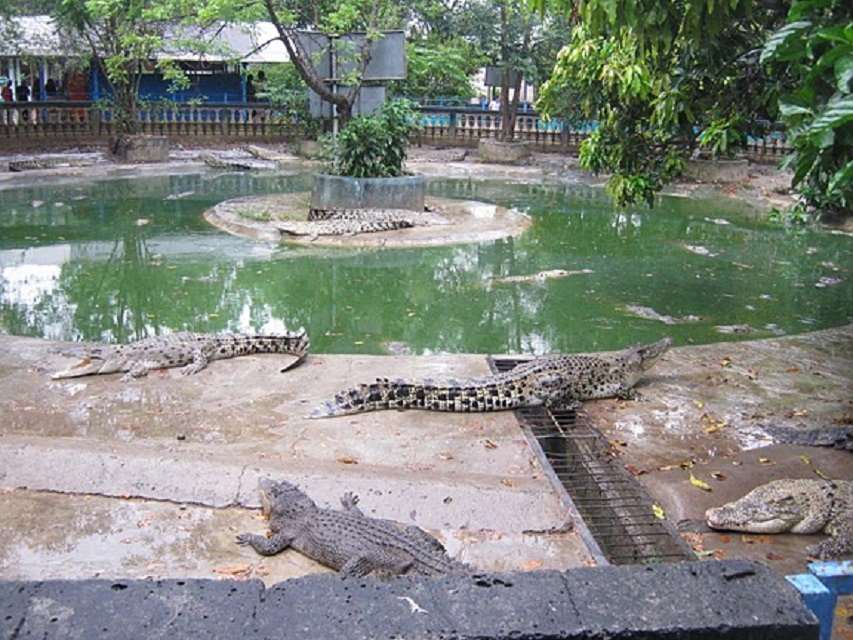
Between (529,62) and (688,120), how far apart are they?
14177mm

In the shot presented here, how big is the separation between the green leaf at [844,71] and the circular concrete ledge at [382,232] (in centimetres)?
971

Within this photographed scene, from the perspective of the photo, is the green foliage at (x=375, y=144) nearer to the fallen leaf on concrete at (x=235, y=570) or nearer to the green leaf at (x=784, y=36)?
the fallen leaf on concrete at (x=235, y=570)

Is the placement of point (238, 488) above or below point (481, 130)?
A: below

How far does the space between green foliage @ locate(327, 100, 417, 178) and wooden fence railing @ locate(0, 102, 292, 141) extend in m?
9.58

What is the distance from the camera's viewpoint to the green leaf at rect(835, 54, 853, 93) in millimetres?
2420

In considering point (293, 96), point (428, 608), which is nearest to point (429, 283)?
point (428, 608)

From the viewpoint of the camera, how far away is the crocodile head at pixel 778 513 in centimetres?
407

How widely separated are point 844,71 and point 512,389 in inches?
137

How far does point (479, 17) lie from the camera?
20625 mm

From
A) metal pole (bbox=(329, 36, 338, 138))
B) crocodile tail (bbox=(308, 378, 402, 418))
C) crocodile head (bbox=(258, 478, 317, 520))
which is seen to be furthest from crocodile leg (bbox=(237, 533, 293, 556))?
metal pole (bbox=(329, 36, 338, 138))

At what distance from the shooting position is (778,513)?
4062 millimetres

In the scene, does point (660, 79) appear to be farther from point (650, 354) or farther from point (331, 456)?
point (331, 456)

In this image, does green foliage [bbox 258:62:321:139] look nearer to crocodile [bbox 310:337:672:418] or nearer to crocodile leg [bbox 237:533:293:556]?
crocodile [bbox 310:337:672:418]

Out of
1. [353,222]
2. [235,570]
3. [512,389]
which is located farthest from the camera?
[353,222]
